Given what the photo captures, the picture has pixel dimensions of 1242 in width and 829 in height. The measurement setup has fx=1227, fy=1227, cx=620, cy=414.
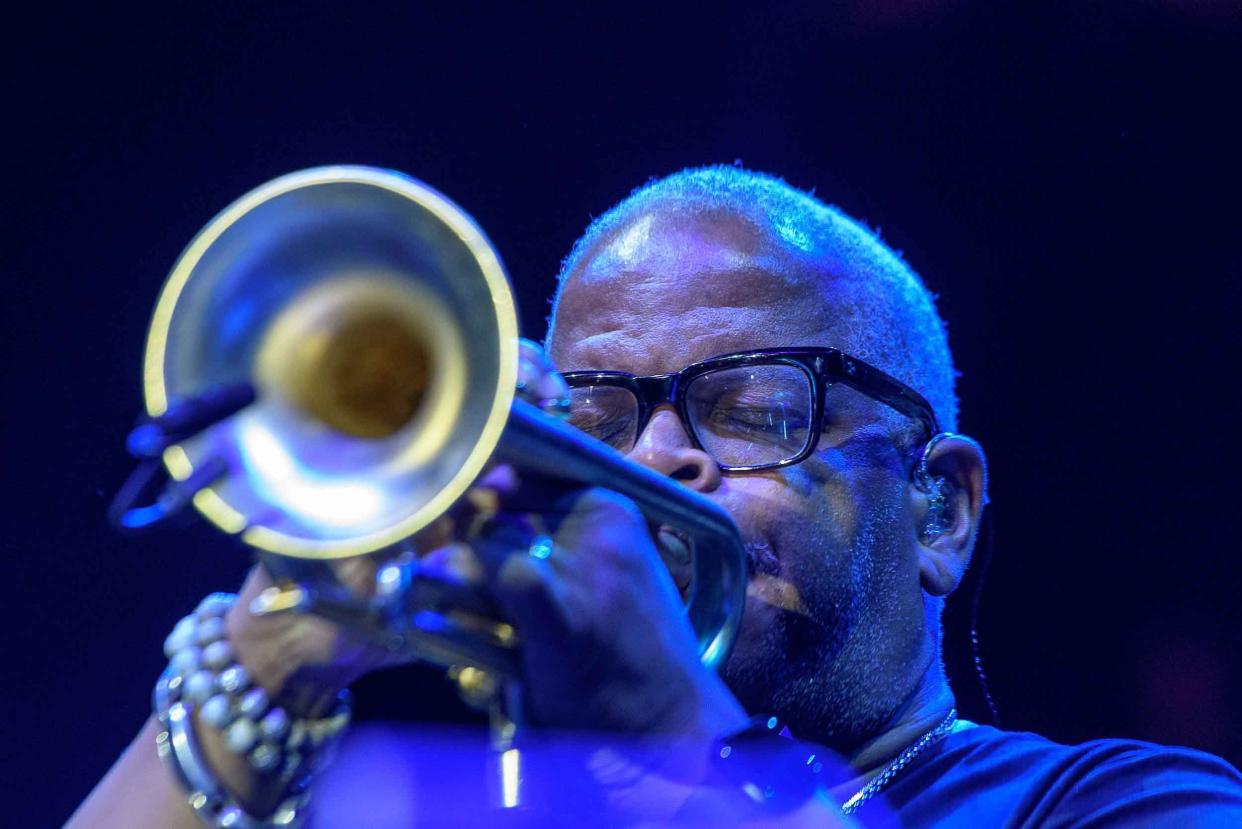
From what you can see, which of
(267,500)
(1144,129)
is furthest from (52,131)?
(1144,129)

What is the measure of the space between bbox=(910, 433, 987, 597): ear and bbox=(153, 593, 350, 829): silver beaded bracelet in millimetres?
1448

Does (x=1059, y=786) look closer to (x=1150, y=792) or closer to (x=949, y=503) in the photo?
(x=1150, y=792)

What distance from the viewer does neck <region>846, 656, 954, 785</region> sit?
2.49 metres

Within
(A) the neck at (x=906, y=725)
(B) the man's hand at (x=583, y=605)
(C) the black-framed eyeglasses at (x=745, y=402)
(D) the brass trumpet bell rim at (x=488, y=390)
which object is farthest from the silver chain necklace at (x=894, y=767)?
(D) the brass trumpet bell rim at (x=488, y=390)

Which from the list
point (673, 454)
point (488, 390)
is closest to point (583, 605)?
point (488, 390)

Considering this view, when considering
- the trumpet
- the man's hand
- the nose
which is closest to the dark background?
the nose

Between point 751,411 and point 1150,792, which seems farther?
point 751,411

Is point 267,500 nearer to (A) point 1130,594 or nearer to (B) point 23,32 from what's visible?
(B) point 23,32

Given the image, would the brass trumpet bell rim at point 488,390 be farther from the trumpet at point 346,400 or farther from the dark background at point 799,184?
the dark background at point 799,184

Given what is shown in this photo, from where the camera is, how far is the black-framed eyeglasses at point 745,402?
2.50 metres

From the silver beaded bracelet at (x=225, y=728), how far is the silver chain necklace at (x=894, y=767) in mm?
1062

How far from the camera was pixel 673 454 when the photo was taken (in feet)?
7.99

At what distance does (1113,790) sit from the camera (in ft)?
6.38

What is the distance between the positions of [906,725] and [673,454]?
0.76 m
